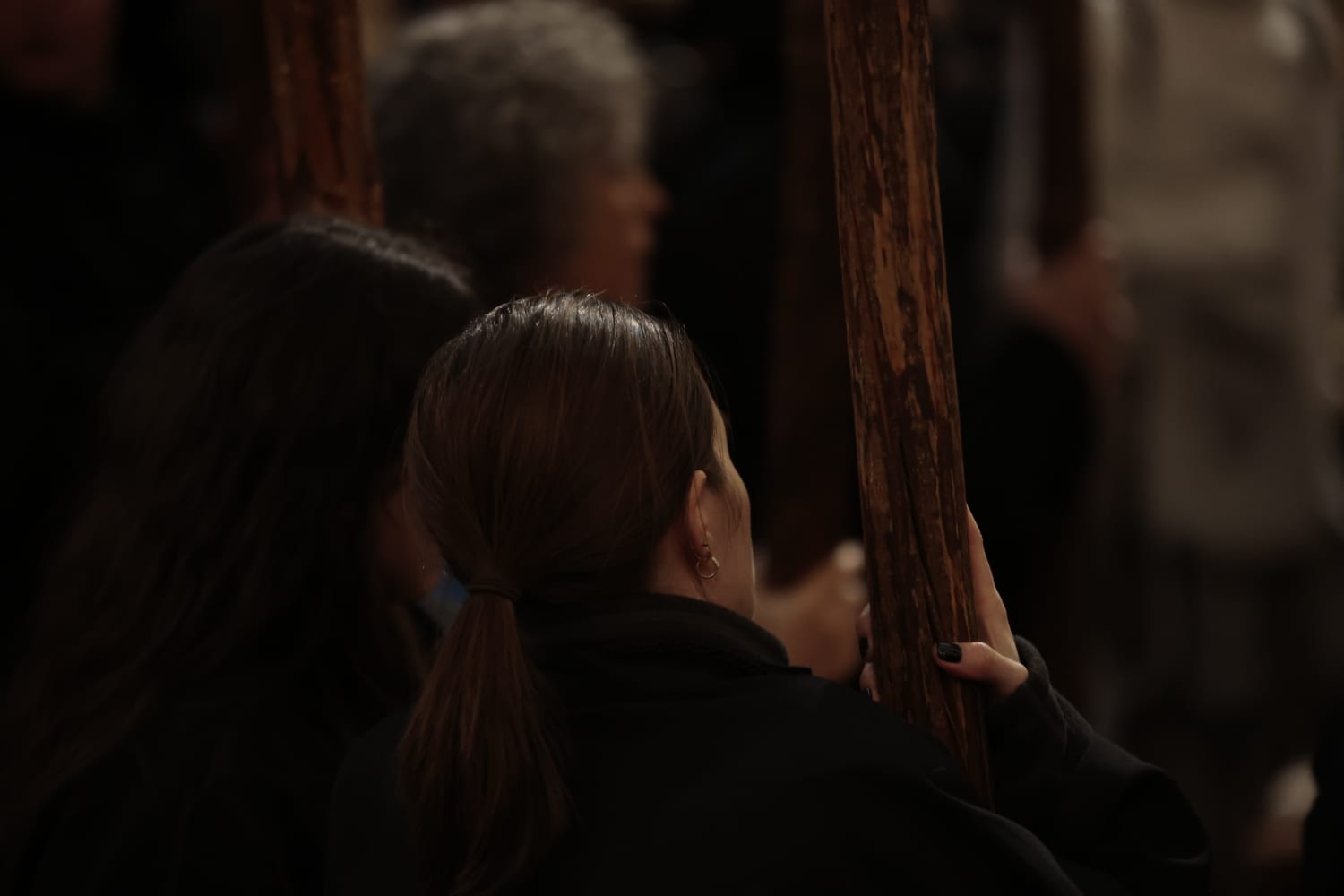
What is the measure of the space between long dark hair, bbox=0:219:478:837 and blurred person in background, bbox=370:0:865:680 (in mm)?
689

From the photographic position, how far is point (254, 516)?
1672 mm

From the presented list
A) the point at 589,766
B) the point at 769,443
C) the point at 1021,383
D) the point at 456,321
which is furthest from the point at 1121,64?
the point at 589,766

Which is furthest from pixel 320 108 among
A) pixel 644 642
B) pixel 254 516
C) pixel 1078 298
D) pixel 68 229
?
pixel 1078 298

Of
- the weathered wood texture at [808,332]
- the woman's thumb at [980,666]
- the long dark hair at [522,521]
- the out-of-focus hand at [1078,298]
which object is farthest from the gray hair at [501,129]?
the woman's thumb at [980,666]

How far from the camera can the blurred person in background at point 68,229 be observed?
270cm

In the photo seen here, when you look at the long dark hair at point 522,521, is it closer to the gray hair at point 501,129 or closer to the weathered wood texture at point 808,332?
the weathered wood texture at point 808,332

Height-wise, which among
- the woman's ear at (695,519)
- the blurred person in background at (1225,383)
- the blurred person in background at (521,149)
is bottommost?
the blurred person in background at (1225,383)

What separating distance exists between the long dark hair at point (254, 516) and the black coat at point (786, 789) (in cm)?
32

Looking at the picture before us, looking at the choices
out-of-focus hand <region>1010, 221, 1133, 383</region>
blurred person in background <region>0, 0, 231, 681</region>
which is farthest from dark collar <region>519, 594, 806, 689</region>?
out-of-focus hand <region>1010, 221, 1133, 383</region>

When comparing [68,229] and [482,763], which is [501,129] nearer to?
[68,229]

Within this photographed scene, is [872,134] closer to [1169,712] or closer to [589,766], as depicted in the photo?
[589,766]

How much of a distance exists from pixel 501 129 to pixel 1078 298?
1.10 metres

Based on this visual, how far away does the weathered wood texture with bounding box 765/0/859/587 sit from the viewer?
7.52ft

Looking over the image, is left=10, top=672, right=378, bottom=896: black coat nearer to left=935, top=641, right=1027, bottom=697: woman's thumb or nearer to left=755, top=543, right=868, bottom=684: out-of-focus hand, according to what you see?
left=935, top=641, right=1027, bottom=697: woman's thumb
